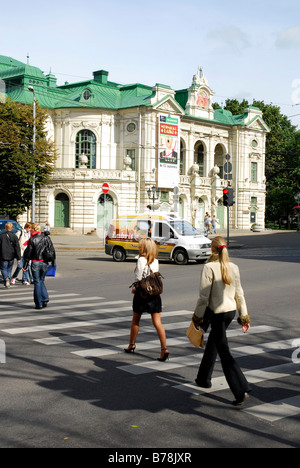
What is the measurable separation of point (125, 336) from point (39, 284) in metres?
3.39

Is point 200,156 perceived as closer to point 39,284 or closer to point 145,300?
point 39,284

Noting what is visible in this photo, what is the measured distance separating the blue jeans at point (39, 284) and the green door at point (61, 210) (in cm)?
3834

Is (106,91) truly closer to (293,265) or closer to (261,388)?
(293,265)

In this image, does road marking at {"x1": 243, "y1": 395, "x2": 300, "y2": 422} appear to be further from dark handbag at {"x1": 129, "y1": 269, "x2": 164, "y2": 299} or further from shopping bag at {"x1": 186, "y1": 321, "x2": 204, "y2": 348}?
dark handbag at {"x1": 129, "y1": 269, "x2": 164, "y2": 299}

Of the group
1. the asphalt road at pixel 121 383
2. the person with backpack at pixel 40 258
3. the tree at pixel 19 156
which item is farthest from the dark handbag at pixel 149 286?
the tree at pixel 19 156

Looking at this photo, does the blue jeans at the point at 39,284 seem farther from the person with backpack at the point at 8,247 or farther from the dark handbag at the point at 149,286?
the dark handbag at the point at 149,286

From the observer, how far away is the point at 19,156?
127 feet

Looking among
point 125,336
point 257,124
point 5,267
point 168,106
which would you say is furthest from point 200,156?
point 125,336

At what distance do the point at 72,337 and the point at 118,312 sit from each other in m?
2.50

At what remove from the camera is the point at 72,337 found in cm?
899

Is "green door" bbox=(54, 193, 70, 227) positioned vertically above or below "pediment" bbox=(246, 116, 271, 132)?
below

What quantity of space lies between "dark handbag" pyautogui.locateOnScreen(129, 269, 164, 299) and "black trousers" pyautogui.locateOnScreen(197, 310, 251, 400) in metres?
1.64

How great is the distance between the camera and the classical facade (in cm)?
4981

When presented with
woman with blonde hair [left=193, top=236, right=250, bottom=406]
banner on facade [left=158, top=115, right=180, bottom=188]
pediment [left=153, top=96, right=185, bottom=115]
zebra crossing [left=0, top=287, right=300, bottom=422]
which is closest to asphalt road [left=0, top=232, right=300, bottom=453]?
zebra crossing [left=0, top=287, right=300, bottom=422]
